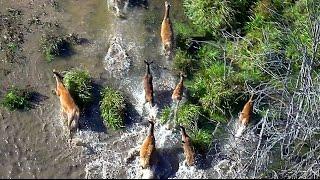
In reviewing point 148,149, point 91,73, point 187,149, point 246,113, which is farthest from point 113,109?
point 246,113

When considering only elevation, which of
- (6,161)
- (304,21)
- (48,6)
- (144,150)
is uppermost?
(304,21)

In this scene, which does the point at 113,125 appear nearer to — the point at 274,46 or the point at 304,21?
the point at 274,46

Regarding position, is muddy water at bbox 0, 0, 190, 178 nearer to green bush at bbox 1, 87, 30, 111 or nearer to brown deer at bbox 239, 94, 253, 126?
green bush at bbox 1, 87, 30, 111

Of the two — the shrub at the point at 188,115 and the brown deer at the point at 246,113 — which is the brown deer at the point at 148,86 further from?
the brown deer at the point at 246,113

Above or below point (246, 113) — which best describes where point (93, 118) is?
below

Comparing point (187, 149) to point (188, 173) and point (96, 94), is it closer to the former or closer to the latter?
point (188, 173)

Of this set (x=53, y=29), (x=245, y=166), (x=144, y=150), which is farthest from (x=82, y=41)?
(x=245, y=166)
